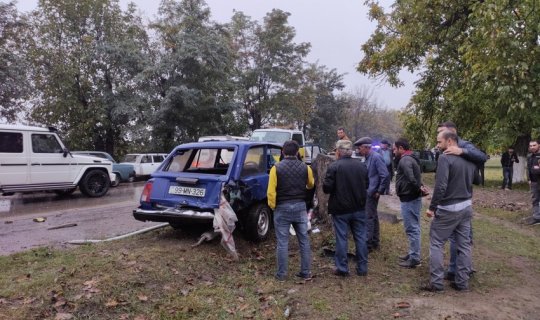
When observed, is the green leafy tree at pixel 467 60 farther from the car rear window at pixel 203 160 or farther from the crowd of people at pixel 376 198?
the car rear window at pixel 203 160

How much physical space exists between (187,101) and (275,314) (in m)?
20.4

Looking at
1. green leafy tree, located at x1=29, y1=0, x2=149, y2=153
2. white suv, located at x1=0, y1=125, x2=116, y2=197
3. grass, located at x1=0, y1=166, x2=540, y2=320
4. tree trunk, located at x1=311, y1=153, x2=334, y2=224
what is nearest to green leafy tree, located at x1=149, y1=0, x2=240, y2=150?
green leafy tree, located at x1=29, y1=0, x2=149, y2=153

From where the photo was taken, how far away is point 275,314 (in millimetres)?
4230

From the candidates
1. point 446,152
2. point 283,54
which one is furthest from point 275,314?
point 283,54

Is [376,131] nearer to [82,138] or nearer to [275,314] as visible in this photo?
[82,138]

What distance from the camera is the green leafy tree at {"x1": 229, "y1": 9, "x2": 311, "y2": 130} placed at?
118 ft

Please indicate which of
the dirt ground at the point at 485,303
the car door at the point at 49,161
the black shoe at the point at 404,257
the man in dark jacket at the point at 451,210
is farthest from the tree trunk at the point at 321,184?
the car door at the point at 49,161

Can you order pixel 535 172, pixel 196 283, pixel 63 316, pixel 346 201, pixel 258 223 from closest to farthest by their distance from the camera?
1. pixel 63 316
2. pixel 196 283
3. pixel 346 201
4. pixel 258 223
5. pixel 535 172

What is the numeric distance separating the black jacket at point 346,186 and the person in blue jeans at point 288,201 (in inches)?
14.2

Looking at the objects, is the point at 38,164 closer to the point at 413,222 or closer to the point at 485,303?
the point at 413,222

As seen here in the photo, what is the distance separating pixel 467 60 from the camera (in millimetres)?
10383

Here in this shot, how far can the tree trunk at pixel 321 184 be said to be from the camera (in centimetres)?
764

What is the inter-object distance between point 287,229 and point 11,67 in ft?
58.5

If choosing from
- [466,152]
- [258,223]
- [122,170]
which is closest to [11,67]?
[122,170]
